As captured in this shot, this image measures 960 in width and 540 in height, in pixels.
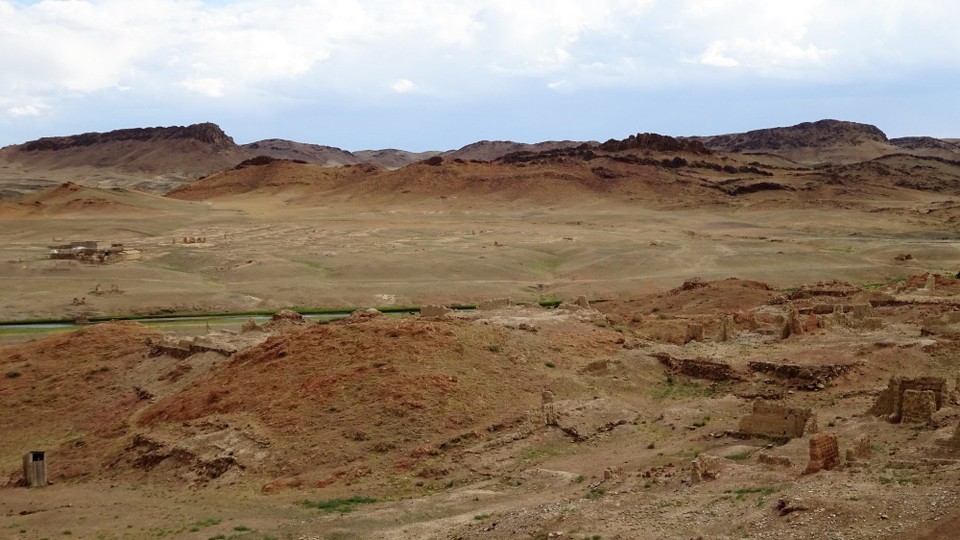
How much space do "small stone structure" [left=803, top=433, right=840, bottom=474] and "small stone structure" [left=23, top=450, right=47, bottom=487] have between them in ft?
58.4

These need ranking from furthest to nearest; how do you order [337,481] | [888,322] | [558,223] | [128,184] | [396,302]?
[128,184] < [558,223] < [396,302] < [888,322] < [337,481]

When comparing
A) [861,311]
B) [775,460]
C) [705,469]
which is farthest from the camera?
[861,311]

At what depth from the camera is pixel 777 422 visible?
21.9 m

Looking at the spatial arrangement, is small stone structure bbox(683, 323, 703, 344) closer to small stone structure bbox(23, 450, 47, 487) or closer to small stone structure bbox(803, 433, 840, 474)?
small stone structure bbox(803, 433, 840, 474)

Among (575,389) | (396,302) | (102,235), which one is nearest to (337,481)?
(575,389)

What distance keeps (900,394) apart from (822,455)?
236 inches

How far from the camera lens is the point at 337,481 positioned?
22.3 metres

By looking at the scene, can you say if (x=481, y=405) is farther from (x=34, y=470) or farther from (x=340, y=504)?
(x=34, y=470)

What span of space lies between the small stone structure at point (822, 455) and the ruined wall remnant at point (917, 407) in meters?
4.77

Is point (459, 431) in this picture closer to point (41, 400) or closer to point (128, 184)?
point (41, 400)

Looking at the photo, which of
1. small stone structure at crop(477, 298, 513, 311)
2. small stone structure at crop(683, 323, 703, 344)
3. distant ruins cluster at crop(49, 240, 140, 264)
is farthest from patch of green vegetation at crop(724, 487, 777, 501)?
distant ruins cluster at crop(49, 240, 140, 264)

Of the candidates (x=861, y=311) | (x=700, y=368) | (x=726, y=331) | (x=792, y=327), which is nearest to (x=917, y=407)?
(x=700, y=368)

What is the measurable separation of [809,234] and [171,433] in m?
73.0

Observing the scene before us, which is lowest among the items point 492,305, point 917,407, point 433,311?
point 917,407
